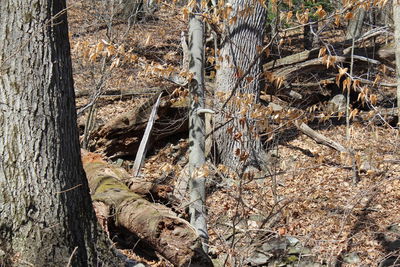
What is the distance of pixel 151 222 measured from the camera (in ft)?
19.5

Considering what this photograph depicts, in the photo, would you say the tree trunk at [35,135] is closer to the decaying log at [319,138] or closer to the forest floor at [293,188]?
the forest floor at [293,188]

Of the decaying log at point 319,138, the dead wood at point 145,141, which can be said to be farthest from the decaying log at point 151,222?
the decaying log at point 319,138

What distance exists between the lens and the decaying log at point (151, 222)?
5656mm

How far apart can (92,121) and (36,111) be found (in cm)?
619

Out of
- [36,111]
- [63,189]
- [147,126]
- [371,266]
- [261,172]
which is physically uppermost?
[36,111]

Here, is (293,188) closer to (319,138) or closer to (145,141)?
(319,138)

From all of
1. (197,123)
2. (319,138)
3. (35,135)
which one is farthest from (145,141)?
(35,135)

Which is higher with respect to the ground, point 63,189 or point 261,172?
point 63,189

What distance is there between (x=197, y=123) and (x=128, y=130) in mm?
3829

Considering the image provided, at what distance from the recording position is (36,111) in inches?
178

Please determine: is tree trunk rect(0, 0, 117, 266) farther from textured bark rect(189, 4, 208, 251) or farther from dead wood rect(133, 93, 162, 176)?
dead wood rect(133, 93, 162, 176)

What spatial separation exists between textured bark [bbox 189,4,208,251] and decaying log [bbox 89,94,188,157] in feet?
10.6

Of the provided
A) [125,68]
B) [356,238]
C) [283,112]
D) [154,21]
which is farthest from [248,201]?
[154,21]

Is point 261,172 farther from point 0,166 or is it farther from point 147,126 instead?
point 0,166
